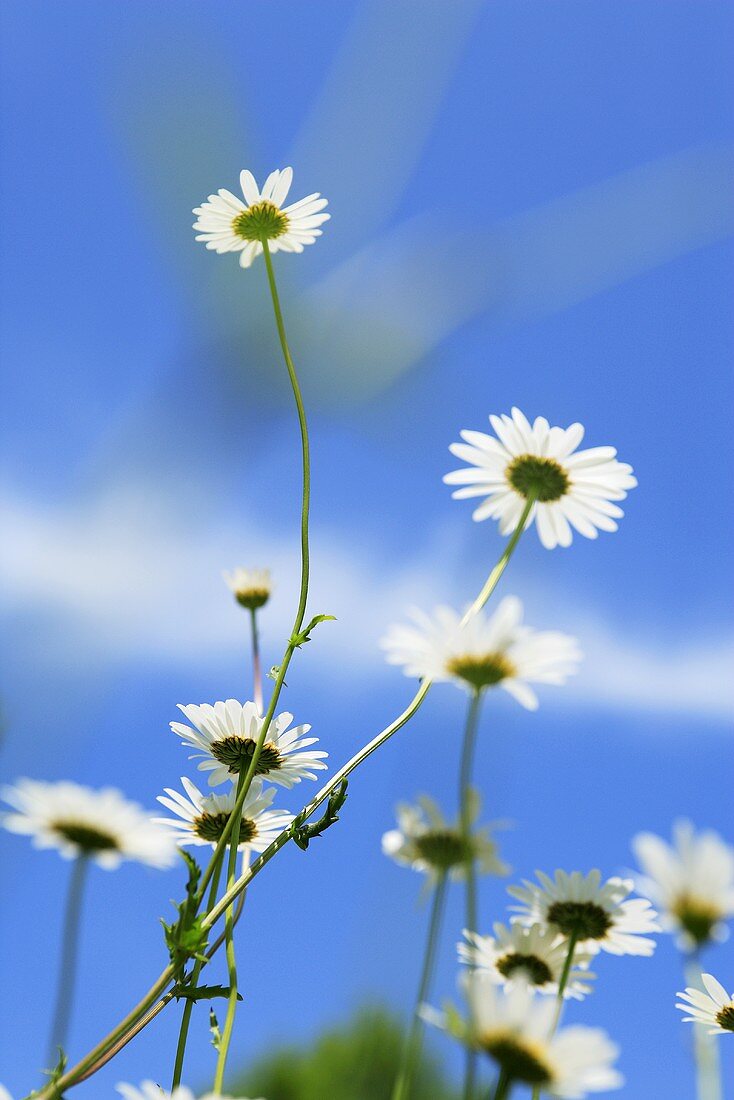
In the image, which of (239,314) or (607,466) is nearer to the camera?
(239,314)

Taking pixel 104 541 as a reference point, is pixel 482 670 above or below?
above

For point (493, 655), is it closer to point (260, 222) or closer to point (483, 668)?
point (483, 668)

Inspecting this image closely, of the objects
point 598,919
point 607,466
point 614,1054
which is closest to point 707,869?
point 614,1054

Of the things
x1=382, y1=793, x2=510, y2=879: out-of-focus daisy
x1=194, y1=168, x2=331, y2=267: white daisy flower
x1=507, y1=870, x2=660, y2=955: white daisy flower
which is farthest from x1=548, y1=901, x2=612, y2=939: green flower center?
x1=194, y1=168, x2=331, y2=267: white daisy flower

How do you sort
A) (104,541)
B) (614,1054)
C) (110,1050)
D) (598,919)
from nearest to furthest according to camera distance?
(104,541) → (614,1054) → (110,1050) → (598,919)

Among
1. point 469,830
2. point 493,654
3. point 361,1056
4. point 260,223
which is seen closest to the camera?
point 361,1056

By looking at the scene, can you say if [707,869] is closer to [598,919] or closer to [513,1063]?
[513,1063]

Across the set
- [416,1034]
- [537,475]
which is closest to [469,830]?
[416,1034]

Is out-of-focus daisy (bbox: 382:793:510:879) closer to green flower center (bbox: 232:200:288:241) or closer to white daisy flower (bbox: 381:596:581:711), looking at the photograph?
white daisy flower (bbox: 381:596:581:711)
